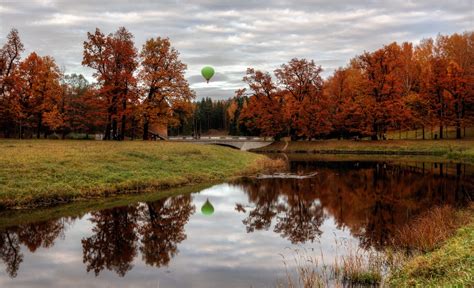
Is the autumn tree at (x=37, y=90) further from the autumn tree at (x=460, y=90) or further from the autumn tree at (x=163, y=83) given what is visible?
the autumn tree at (x=460, y=90)

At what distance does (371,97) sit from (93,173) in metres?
58.5

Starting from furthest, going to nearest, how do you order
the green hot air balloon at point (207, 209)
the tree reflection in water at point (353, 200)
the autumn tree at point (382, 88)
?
1. the autumn tree at point (382, 88)
2. the green hot air balloon at point (207, 209)
3. the tree reflection in water at point (353, 200)

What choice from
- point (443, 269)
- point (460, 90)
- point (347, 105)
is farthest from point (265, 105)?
point (443, 269)

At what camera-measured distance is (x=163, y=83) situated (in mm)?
60688

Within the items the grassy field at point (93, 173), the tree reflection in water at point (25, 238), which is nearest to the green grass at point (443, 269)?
the tree reflection in water at point (25, 238)

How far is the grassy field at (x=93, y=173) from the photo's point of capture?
2334 centimetres

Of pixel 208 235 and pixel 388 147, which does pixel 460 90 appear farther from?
pixel 208 235

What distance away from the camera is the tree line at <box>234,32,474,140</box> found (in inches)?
2840

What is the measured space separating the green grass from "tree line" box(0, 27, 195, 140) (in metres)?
48.7

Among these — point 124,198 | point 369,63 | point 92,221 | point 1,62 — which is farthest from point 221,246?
point 369,63

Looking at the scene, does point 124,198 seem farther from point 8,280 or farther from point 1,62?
point 1,62

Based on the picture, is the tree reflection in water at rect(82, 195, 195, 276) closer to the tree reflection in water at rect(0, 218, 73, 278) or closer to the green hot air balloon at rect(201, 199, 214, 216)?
the green hot air balloon at rect(201, 199, 214, 216)

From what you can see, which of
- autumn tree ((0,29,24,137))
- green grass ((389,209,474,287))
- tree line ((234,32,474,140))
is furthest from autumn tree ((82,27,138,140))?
green grass ((389,209,474,287))

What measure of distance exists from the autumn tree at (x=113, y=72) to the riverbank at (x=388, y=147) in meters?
29.4
